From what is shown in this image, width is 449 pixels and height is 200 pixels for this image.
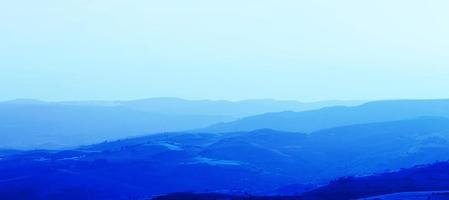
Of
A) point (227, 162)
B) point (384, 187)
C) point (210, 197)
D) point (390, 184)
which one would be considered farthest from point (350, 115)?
point (210, 197)

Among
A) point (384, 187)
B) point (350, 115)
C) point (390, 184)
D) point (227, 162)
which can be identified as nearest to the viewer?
point (384, 187)

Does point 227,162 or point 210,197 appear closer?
point 210,197

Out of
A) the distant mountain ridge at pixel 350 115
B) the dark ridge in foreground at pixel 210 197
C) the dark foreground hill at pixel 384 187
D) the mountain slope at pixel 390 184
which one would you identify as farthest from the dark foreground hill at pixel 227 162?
the distant mountain ridge at pixel 350 115

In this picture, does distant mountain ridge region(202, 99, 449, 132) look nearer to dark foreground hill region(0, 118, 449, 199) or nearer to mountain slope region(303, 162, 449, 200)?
dark foreground hill region(0, 118, 449, 199)

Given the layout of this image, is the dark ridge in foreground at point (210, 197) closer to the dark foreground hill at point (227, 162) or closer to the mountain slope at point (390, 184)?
the mountain slope at point (390, 184)

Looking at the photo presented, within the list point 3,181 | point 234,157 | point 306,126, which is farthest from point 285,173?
point 306,126

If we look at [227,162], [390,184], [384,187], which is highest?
[227,162]

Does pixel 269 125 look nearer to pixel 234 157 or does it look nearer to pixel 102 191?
pixel 234 157

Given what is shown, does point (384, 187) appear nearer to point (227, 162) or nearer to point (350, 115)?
point (227, 162)

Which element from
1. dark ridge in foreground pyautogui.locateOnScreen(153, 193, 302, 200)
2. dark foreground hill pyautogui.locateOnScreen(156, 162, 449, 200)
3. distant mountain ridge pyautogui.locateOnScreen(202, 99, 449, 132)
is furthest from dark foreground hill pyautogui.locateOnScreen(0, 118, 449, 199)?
distant mountain ridge pyautogui.locateOnScreen(202, 99, 449, 132)
